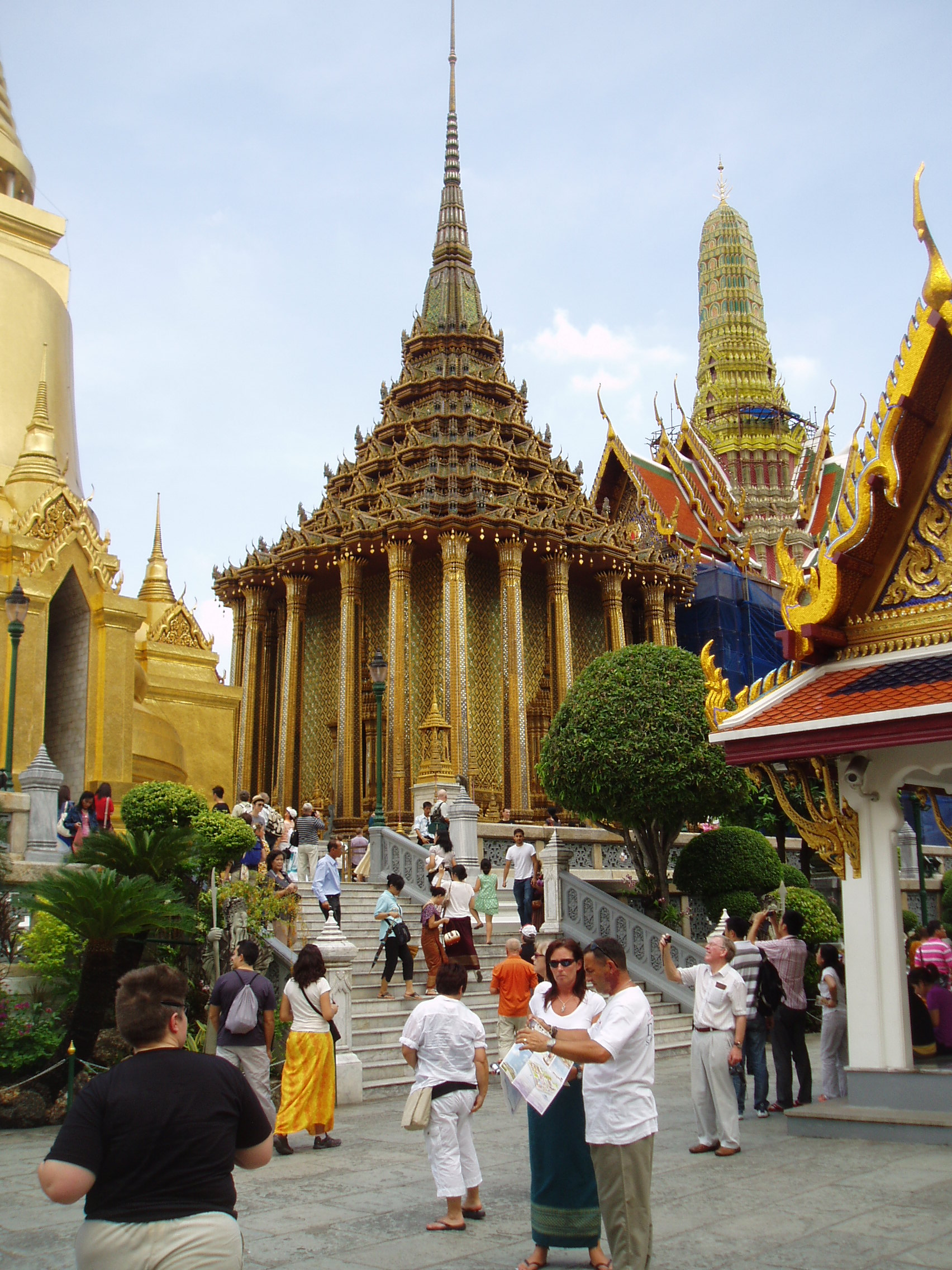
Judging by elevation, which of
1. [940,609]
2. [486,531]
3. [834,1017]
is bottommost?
[834,1017]

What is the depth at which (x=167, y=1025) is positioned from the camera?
3516 mm

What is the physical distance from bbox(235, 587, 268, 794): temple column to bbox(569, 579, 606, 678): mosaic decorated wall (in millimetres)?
7715

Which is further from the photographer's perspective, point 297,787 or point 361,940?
point 297,787

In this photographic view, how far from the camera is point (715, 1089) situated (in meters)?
8.23

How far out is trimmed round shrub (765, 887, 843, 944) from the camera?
17.2 m

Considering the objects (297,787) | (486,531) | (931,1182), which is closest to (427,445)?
(486,531)

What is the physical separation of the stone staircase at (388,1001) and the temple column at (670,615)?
548 inches

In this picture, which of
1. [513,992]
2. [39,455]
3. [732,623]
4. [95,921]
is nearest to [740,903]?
[513,992]

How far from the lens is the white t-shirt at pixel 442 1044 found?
6.65 m

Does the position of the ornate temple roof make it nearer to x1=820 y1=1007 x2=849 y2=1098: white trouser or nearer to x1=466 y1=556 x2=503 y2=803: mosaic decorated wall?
x1=466 y1=556 x2=503 y2=803: mosaic decorated wall

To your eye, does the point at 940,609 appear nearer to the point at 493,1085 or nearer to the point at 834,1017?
the point at 834,1017

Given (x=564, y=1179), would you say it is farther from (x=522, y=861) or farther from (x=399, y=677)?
(x=399, y=677)

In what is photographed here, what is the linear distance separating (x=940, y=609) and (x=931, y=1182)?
3961 mm

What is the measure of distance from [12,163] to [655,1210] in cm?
2500
